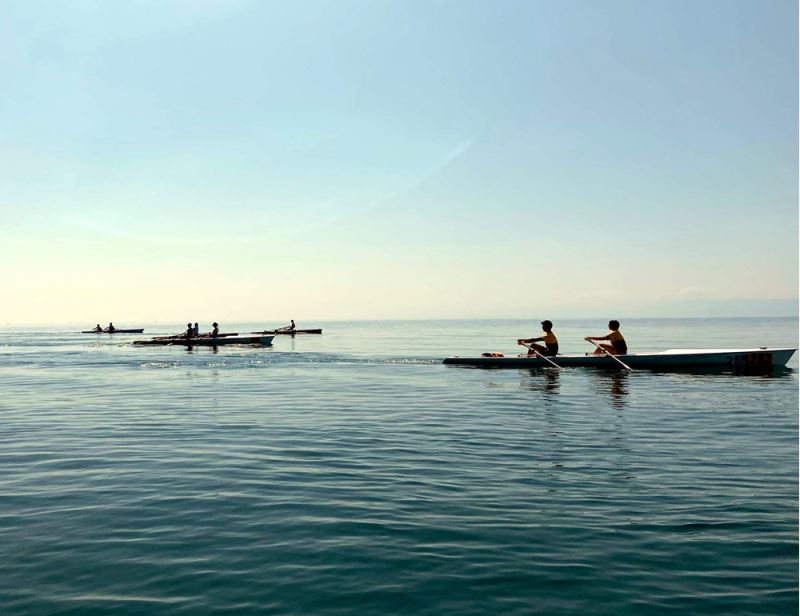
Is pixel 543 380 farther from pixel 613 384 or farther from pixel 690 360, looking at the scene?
pixel 690 360

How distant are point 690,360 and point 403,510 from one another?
86.2 feet

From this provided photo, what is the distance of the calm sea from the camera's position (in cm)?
594

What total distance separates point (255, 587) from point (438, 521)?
2.69 meters

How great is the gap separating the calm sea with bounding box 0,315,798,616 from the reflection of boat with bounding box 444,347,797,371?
40.1ft

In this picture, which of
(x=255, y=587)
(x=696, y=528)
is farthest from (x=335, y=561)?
(x=696, y=528)

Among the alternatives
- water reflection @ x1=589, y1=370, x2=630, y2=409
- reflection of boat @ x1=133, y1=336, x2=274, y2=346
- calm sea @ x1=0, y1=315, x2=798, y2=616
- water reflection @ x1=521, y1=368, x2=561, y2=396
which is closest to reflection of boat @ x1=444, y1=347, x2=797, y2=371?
water reflection @ x1=589, y1=370, x2=630, y2=409

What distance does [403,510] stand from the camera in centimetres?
852

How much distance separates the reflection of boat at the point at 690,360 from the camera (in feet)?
97.2

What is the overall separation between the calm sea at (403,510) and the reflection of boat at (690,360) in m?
12.2

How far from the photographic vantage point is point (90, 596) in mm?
5871

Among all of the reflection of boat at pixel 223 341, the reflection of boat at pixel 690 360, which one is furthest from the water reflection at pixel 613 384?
the reflection of boat at pixel 223 341

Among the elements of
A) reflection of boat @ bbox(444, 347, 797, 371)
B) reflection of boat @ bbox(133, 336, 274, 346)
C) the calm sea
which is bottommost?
the calm sea

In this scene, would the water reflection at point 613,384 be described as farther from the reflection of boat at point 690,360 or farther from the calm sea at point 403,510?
the calm sea at point 403,510

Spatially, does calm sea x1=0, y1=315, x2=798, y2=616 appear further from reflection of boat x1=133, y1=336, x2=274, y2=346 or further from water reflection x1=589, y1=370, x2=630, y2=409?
reflection of boat x1=133, y1=336, x2=274, y2=346
